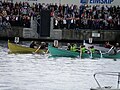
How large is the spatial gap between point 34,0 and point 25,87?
35.0 meters

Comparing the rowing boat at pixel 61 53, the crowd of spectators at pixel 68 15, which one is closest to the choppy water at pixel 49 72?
the rowing boat at pixel 61 53

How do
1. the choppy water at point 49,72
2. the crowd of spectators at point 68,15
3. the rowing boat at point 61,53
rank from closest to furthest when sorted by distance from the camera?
the choppy water at point 49,72, the rowing boat at point 61,53, the crowd of spectators at point 68,15

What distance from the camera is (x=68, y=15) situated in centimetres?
6016

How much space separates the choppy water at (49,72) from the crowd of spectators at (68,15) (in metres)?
9.90

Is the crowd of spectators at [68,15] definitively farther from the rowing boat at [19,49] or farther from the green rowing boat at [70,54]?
the green rowing boat at [70,54]

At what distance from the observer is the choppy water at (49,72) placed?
32.8 meters

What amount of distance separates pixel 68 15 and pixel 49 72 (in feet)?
73.0

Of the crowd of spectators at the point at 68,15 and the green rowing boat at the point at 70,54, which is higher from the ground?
the crowd of spectators at the point at 68,15

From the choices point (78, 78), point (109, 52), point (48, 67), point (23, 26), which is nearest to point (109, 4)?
point (23, 26)

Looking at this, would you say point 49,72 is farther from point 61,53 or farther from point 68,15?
point 68,15

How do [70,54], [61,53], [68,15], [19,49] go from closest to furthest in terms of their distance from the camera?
[61,53] → [70,54] → [19,49] → [68,15]

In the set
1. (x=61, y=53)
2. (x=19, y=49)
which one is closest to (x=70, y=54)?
(x=61, y=53)

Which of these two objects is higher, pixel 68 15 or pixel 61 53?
pixel 68 15

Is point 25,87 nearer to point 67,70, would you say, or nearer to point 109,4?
point 67,70
